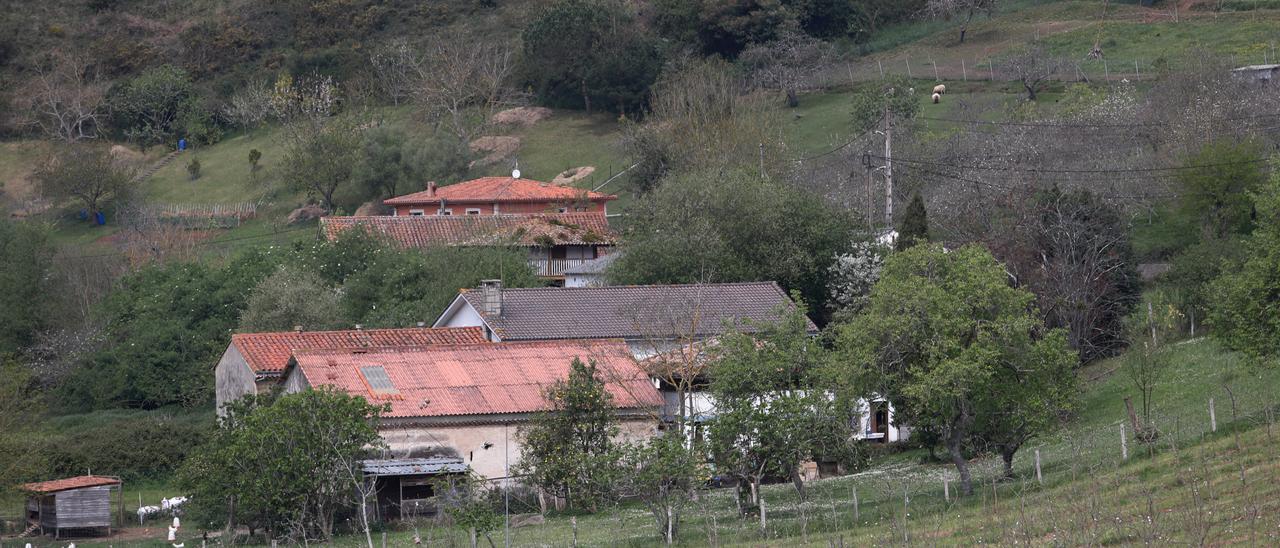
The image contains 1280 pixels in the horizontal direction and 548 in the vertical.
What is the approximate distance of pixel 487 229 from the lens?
204ft

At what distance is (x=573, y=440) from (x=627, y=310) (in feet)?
31.2

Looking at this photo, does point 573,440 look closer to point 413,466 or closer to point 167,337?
point 413,466

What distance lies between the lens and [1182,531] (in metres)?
19.9

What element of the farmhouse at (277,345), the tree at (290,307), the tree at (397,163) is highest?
the tree at (397,163)

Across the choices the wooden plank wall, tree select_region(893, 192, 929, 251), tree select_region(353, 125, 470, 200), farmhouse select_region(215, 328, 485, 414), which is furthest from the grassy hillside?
tree select_region(353, 125, 470, 200)

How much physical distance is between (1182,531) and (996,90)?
2369 inches

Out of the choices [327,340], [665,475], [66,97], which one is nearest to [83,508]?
[327,340]

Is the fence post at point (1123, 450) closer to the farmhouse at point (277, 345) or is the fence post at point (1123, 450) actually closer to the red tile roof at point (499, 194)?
the farmhouse at point (277, 345)

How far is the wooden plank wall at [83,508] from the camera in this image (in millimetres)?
38500

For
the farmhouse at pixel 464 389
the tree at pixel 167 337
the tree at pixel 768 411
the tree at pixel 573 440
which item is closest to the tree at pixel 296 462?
the farmhouse at pixel 464 389

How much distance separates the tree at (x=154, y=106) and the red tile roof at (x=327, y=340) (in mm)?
55317

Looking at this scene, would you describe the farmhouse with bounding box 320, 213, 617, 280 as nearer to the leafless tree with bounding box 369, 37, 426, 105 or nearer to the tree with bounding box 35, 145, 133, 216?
the tree with bounding box 35, 145, 133, 216

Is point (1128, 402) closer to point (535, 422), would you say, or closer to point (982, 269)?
point (982, 269)

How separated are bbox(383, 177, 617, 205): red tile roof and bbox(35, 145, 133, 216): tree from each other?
18.8m
